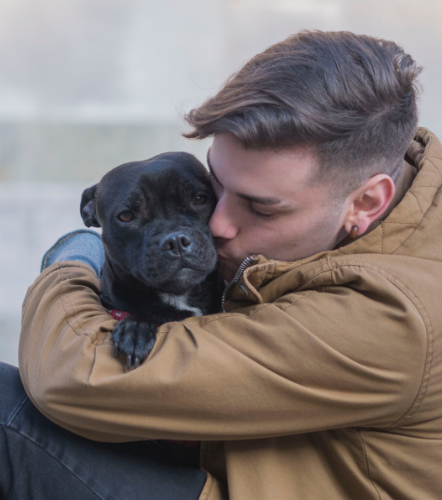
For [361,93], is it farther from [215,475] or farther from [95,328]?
[215,475]

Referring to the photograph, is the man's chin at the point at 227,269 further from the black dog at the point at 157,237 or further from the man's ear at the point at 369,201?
the man's ear at the point at 369,201

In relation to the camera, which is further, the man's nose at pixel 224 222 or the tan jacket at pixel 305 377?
the man's nose at pixel 224 222

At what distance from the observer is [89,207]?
97.8 inches

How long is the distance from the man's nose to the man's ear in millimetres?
372

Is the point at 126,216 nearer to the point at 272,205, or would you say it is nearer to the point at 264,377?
the point at 272,205

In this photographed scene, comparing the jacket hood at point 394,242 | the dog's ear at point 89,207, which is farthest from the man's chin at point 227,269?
the dog's ear at point 89,207

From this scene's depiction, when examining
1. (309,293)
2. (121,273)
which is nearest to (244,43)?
(121,273)

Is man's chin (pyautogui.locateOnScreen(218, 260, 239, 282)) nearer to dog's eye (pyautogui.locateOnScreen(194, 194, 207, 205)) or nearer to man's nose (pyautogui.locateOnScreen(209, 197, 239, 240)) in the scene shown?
man's nose (pyautogui.locateOnScreen(209, 197, 239, 240))

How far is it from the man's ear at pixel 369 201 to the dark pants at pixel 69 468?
920 mm

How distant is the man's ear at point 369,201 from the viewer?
1.64 meters

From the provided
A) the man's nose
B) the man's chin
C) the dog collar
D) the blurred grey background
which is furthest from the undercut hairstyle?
the blurred grey background

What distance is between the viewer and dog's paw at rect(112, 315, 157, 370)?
149cm

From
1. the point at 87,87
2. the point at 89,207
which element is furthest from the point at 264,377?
the point at 87,87

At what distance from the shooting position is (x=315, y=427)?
144 cm
